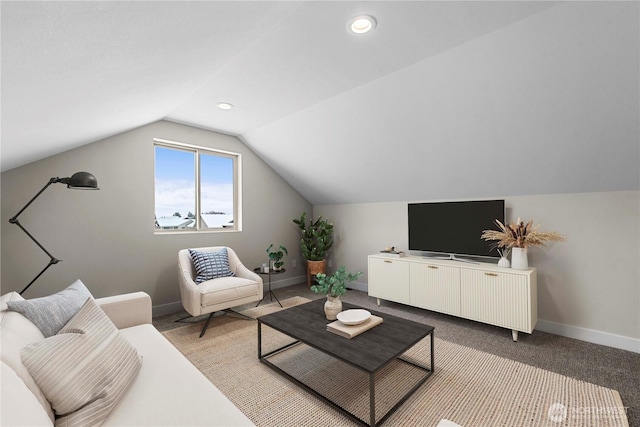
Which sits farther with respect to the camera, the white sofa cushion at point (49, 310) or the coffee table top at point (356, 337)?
the coffee table top at point (356, 337)

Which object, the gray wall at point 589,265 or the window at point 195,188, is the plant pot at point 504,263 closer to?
the gray wall at point 589,265

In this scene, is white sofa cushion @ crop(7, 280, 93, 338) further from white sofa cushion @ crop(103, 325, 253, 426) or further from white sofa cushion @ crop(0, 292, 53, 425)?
white sofa cushion @ crop(103, 325, 253, 426)

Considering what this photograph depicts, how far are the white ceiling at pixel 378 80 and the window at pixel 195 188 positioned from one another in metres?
0.63

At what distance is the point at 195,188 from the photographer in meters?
4.15

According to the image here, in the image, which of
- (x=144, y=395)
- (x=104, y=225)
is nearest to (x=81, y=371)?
(x=144, y=395)

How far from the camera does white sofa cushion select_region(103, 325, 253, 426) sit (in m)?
1.12

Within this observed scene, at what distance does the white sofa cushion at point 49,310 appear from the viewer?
1.44 metres

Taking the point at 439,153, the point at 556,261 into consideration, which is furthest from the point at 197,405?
the point at 556,261

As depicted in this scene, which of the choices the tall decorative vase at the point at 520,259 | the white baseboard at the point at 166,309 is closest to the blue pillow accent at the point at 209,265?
the white baseboard at the point at 166,309

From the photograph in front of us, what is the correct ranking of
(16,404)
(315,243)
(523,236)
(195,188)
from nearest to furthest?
(16,404) → (523,236) → (195,188) → (315,243)

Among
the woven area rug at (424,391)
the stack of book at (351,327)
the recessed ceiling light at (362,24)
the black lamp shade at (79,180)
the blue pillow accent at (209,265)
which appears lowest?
the woven area rug at (424,391)

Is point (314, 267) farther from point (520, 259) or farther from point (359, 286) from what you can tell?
point (520, 259)

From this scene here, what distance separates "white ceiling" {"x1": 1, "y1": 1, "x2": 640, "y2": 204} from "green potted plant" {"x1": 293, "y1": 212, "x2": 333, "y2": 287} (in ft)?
5.98

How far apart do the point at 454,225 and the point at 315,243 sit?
7.60 feet
